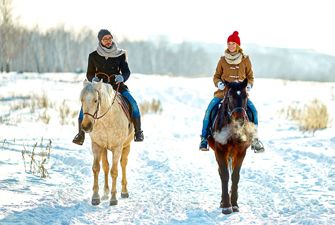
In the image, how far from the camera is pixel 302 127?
46.6 feet

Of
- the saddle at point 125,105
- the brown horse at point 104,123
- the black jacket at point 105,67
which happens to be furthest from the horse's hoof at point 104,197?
the black jacket at point 105,67

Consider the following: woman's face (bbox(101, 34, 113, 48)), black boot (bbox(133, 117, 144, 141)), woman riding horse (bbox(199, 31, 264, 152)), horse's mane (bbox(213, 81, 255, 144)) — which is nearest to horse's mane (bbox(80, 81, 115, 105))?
black boot (bbox(133, 117, 144, 141))

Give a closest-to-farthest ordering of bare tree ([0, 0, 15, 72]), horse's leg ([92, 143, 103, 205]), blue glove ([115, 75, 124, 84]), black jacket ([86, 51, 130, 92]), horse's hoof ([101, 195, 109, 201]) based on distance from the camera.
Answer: horse's leg ([92, 143, 103, 205]), horse's hoof ([101, 195, 109, 201]), blue glove ([115, 75, 124, 84]), black jacket ([86, 51, 130, 92]), bare tree ([0, 0, 15, 72])

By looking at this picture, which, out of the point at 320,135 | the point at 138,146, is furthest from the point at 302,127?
the point at 138,146

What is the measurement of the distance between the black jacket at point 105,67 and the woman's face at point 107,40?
0.22m

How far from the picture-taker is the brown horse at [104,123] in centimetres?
586

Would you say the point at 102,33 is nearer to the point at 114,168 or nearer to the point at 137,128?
the point at 137,128

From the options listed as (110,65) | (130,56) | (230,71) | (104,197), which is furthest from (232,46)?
(130,56)

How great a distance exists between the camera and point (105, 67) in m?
7.43

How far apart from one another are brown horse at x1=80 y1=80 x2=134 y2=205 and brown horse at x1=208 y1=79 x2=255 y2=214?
1.51 meters

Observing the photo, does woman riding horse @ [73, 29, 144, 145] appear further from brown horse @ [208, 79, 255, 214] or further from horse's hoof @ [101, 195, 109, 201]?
brown horse @ [208, 79, 255, 214]

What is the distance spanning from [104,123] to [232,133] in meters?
1.94

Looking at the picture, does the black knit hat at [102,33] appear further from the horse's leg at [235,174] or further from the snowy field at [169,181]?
the horse's leg at [235,174]

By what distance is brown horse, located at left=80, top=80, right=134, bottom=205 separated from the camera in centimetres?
586
